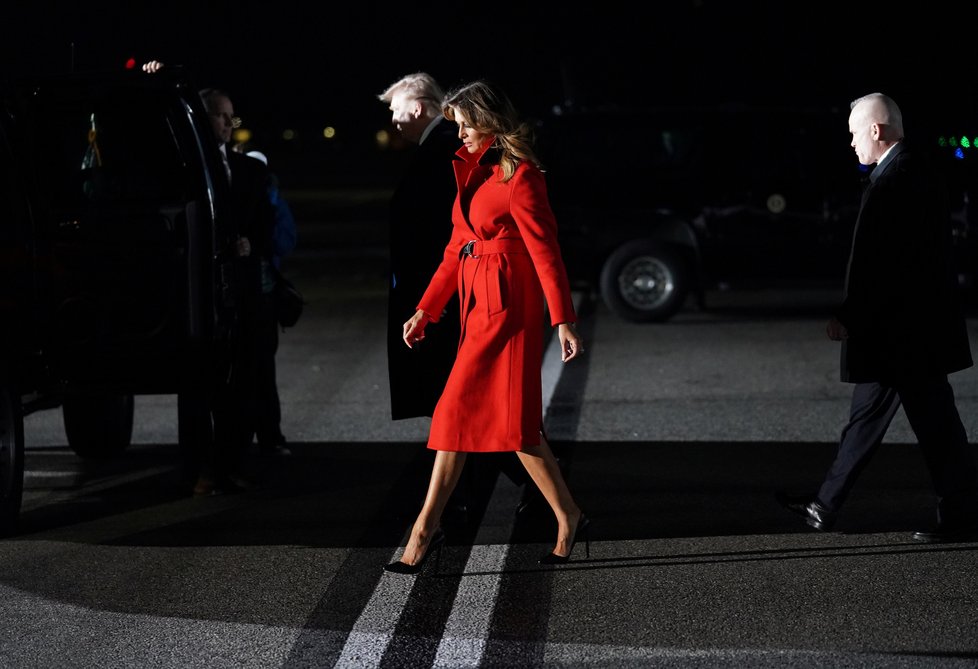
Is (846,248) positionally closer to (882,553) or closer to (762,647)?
(882,553)

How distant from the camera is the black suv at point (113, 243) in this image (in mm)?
6906

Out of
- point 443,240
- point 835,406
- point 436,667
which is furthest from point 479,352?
point 835,406

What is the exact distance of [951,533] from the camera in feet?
20.5

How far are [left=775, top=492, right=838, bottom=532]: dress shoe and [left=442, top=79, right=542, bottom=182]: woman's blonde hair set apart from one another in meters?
1.83

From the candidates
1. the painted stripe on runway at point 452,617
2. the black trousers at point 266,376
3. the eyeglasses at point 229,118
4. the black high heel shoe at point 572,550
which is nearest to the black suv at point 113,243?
the eyeglasses at point 229,118

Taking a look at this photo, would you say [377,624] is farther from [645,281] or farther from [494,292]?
[645,281]

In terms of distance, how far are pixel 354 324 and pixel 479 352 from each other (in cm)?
898

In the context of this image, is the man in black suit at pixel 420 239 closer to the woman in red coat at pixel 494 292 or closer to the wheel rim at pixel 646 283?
the woman in red coat at pixel 494 292

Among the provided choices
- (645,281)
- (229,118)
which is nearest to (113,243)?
(229,118)

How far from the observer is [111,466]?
8.19 metres

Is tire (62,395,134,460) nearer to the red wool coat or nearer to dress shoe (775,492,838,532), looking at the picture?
the red wool coat

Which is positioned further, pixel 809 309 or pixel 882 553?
pixel 809 309

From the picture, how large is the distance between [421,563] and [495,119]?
1.56 metres

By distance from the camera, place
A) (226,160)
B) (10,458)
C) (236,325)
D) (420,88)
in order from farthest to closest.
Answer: (226,160)
(236,325)
(10,458)
(420,88)
